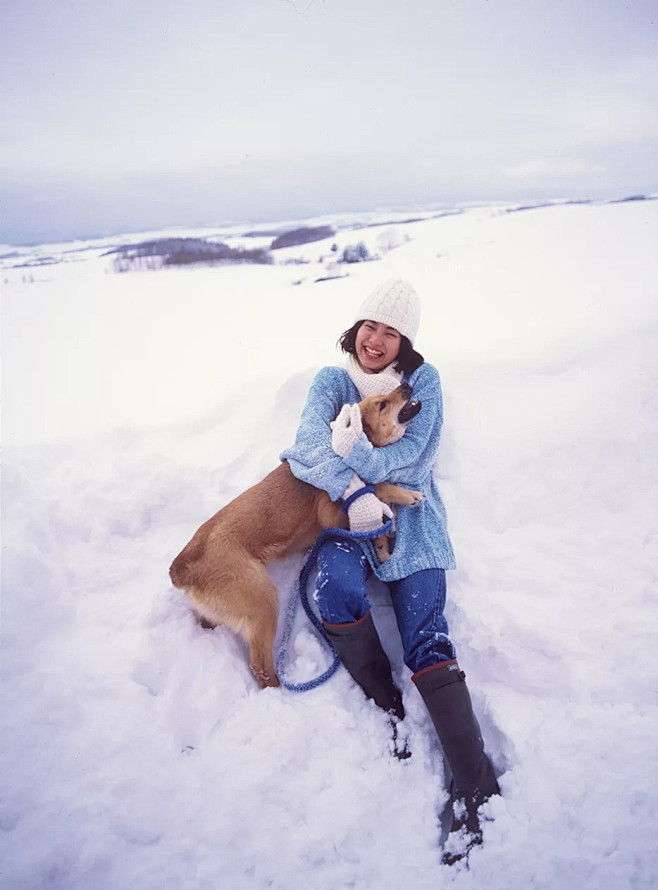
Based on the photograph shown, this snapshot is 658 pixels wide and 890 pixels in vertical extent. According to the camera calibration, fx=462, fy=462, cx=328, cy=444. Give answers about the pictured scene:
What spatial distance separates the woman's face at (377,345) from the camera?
8.52 ft

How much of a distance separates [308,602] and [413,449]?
0.95m

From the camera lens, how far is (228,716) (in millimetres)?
1920

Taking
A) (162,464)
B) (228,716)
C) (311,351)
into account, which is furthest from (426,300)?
(228,716)

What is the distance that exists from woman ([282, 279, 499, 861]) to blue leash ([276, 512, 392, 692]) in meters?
0.05

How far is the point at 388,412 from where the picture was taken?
2439 mm

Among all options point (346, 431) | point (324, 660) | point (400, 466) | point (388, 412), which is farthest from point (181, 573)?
point (388, 412)

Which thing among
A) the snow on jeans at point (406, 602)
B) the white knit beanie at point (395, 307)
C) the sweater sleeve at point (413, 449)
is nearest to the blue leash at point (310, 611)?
the snow on jeans at point (406, 602)

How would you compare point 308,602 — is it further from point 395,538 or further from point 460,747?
point 460,747

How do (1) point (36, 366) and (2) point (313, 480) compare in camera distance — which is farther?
(1) point (36, 366)

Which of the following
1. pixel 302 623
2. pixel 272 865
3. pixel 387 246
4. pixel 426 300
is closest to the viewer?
pixel 272 865

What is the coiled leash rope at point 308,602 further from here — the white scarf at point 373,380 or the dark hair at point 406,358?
the dark hair at point 406,358

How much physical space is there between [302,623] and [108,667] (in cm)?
89

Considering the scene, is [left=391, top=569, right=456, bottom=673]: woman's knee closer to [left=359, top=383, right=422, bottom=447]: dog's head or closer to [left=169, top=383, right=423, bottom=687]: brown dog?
[left=169, top=383, right=423, bottom=687]: brown dog

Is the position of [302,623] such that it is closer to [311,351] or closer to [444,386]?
[444,386]
